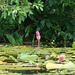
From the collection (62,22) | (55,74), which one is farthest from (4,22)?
(55,74)

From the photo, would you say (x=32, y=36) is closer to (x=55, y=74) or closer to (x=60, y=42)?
(x=60, y=42)

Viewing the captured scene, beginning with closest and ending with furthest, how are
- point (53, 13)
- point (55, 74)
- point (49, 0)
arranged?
point (55, 74) < point (49, 0) < point (53, 13)

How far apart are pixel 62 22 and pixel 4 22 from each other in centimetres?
143

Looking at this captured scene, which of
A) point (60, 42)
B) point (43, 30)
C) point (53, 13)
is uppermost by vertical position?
point (53, 13)

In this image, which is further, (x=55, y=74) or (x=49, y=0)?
(x=49, y=0)

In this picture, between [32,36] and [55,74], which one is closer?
[55,74]

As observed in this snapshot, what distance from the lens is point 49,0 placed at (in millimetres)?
4449

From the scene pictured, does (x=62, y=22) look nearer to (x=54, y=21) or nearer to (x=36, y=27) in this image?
(x=54, y=21)

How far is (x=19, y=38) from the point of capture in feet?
15.1

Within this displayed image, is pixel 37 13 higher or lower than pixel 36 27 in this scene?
higher

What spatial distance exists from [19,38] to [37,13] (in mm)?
848

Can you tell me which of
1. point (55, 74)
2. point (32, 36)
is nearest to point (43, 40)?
point (32, 36)

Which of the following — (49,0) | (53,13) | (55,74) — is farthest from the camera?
(53,13)

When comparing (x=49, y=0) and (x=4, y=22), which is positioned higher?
(x=49, y=0)
